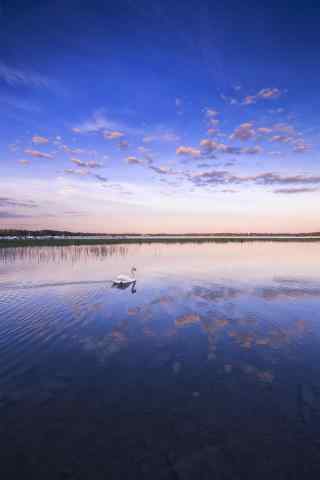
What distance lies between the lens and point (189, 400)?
20.3ft

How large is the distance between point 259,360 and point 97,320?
684cm

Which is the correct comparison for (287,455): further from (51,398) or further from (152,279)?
(152,279)

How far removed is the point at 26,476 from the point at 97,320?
24.5ft

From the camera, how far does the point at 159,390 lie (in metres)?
6.55

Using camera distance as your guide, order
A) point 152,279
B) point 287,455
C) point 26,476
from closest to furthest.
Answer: point 26,476 < point 287,455 < point 152,279

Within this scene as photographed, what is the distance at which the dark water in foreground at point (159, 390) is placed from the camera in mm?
4590

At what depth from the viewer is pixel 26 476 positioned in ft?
14.0

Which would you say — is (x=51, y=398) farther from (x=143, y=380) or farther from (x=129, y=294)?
(x=129, y=294)

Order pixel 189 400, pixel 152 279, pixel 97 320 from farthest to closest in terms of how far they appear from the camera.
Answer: pixel 152 279
pixel 97 320
pixel 189 400

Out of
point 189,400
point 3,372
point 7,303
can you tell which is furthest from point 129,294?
point 189,400

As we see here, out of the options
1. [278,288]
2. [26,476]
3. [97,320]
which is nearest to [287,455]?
[26,476]

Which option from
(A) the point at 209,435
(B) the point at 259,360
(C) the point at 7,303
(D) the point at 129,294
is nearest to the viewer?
(A) the point at 209,435

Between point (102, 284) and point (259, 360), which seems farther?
point (102, 284)

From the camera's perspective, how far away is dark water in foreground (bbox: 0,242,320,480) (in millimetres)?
4590
